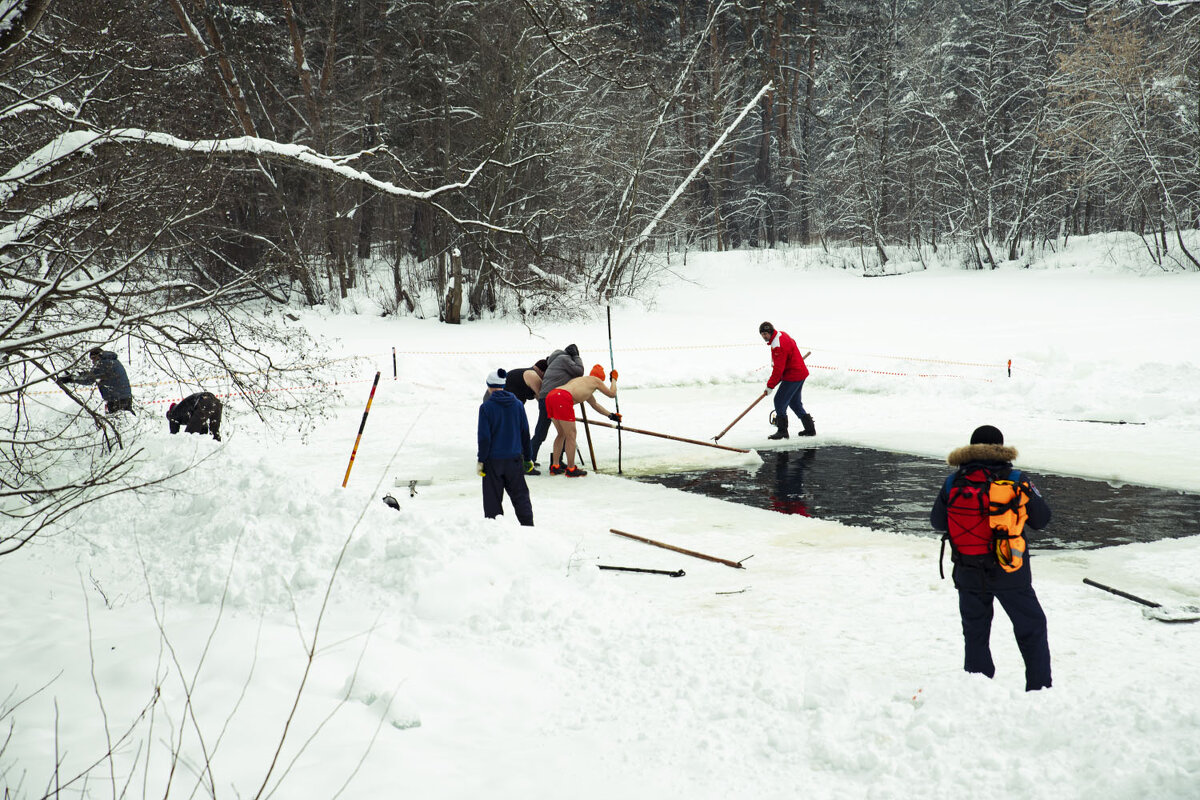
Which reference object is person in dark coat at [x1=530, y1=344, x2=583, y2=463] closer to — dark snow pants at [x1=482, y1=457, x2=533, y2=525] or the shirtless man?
the shirtless man

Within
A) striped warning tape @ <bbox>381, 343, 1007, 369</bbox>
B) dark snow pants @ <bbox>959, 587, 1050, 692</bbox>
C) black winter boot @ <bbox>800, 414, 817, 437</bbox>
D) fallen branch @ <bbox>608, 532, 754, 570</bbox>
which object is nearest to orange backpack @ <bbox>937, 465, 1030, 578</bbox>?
dark snow pants @ <bbox>959, 587, 1050, 692</bbox>

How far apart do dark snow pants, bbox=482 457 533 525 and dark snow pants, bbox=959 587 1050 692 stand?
448cm

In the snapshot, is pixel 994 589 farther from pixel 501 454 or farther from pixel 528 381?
pixel 528 381

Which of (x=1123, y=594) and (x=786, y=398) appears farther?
(x=786, y=398)

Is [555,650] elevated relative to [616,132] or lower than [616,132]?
lower

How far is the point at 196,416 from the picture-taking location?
11.2 metres

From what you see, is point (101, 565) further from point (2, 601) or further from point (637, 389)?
point (637, 389)

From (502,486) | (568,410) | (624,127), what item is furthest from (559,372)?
(624,127)

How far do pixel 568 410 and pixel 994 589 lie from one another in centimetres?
682

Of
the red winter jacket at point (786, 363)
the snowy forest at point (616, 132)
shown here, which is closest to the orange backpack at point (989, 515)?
the red winter jacket at point (786, 363)

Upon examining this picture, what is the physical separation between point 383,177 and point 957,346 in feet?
58.8

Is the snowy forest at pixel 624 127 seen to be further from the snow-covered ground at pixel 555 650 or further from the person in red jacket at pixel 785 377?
the snow-covered ground at pixel 555 650

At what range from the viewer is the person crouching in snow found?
8.38m

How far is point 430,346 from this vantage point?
23.9 meters
